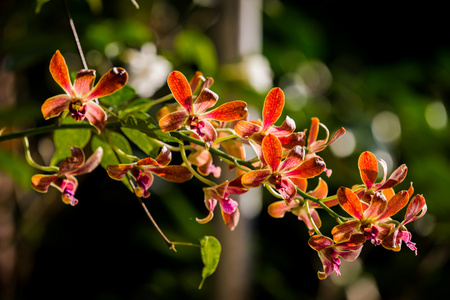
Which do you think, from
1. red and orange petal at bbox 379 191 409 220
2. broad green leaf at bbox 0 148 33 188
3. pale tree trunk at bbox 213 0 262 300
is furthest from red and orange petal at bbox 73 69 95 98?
pale tree trunk at bbox 213 0 262 300

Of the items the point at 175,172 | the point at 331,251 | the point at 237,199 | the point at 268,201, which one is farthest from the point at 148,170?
the point at 268,201

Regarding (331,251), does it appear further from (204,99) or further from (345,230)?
(204,99)

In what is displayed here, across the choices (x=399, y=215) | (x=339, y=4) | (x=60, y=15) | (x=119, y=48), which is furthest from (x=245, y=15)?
(x=339, y=4)

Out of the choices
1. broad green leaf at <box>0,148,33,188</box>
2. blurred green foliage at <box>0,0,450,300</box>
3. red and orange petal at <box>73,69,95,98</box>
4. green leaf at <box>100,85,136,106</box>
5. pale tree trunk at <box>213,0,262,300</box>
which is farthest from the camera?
blurred green foliage at <box>0,0,450,300</box>

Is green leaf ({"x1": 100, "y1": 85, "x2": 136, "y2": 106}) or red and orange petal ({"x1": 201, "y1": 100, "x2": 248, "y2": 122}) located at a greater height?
red and orange petal ({"x1": 201, "y1": 100, "x2": 248, "y2": 122})

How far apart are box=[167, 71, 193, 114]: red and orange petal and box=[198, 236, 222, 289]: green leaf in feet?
0.39

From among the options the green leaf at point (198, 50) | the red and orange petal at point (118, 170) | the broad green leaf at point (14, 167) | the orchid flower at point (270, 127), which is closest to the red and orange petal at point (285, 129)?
the orchid flower at point (270, 127)

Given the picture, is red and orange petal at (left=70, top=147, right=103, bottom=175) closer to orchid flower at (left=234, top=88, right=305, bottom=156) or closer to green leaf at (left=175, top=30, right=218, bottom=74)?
orchid flower at (left=234, top=88, right=305, bottom=156)

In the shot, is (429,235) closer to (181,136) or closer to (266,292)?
(266,292)

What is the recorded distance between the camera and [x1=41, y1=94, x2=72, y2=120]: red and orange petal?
0.32 metres

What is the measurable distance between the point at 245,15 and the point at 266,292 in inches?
34.1

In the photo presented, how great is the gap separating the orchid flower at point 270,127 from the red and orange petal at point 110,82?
8cm

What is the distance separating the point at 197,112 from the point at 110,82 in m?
0.06

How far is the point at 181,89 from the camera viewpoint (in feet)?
1.09
